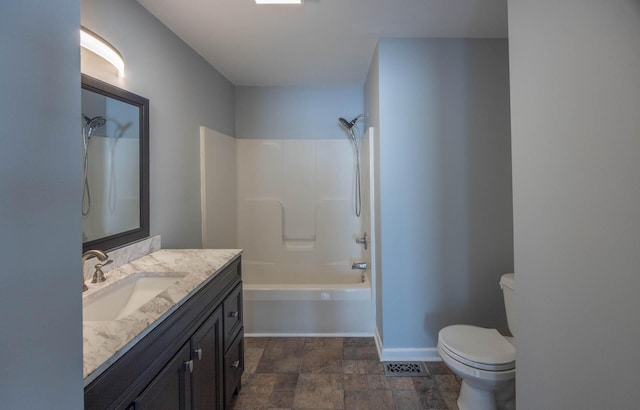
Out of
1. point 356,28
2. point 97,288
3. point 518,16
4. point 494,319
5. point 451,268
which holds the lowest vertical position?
point 494,319

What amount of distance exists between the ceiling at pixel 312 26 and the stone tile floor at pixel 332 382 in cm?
243

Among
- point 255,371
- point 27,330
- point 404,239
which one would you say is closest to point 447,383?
point 404,239

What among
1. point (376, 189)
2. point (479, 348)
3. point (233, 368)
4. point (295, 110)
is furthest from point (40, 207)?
point (295, 110)

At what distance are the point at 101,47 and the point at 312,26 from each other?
4.15ft

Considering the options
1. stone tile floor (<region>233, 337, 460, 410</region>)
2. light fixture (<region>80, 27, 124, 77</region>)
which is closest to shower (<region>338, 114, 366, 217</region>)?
stone tile floor (<region>233, 337, 460, 410</region>)

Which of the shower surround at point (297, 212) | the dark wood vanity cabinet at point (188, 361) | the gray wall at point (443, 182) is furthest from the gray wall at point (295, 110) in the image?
the dark wood vanity cabinet at point (188, 361)

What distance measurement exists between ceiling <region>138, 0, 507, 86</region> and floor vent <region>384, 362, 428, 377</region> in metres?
2.42

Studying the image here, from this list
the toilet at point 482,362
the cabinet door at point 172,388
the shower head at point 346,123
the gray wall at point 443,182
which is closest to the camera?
the cabinet door at point 172,388

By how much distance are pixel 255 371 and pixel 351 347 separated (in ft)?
2.63

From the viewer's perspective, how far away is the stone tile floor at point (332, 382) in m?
1.91

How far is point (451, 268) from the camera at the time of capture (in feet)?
7.63

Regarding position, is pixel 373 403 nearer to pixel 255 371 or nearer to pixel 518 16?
pixel 255 371

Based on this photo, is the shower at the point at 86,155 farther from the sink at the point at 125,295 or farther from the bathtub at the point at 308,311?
the bathtub at the point at 308,311

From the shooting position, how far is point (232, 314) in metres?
1.78
